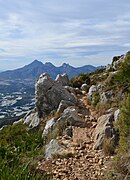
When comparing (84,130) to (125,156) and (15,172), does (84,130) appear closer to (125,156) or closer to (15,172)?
(125,156)

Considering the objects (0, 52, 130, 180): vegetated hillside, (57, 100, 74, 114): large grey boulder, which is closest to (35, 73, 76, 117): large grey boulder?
(0, 52, 130, 180): vegetated hillside

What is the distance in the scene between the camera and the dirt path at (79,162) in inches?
282

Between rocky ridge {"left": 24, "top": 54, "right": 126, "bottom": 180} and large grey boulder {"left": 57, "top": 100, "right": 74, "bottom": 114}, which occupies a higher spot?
large grey boulder {"left": 57, "top": 100, "right": 74, "bottom": 114}

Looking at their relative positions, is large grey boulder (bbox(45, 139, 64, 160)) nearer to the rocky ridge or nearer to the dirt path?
the rocky ridge

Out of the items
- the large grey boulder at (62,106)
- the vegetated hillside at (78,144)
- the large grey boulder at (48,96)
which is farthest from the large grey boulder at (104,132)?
the large grey boulder at (48,96)

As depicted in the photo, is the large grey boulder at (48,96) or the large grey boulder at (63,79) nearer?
the large grey boulder at (48,96)

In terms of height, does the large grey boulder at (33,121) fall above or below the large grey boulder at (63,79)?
below

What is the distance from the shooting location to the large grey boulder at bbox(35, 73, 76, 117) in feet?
55.4

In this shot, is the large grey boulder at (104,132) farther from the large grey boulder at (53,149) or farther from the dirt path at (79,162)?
the large grey boulder at (53,149)

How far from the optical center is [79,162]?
8094 millimetres

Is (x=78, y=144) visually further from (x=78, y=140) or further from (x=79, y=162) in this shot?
(x=79, y=162)

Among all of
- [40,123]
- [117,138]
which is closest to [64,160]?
[117,138]

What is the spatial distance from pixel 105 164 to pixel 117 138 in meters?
1.40

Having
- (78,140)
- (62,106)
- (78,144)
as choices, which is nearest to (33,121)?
(62,106)
